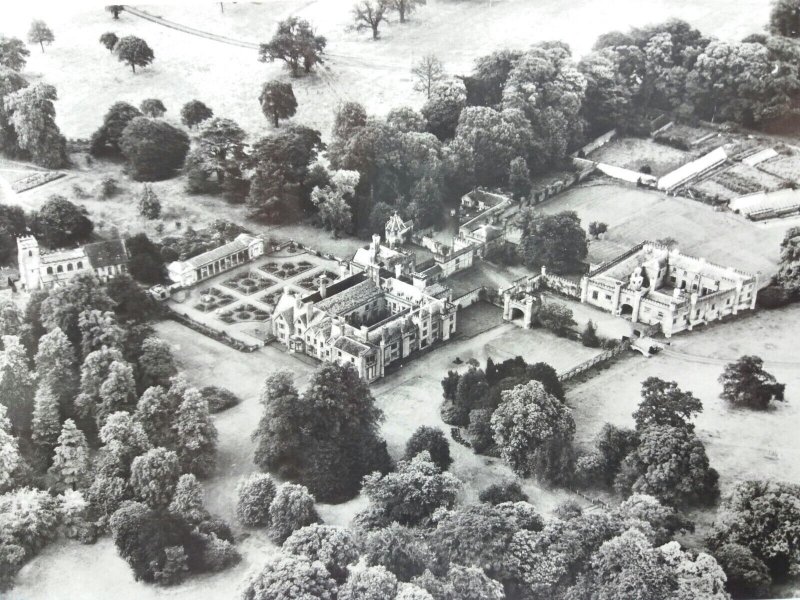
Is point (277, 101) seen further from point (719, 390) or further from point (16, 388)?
point (719, 390)

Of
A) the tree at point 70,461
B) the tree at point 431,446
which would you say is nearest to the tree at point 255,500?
the tree at point 431,446

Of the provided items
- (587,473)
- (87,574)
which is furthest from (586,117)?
(87,574)

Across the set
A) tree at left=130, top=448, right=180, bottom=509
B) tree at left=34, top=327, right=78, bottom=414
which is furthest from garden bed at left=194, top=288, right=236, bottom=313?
tree at left=130, top=448, right=180, bottom=509

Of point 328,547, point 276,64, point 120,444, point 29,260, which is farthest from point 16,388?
point 276,64

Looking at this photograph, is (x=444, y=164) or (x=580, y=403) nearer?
(x=580, y=403)

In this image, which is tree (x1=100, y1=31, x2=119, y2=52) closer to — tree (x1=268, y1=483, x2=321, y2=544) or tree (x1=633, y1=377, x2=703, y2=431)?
tree (x1=268, y1=483, x2=321, y2=544)

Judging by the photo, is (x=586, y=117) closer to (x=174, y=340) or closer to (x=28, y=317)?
(x=174, y=340)

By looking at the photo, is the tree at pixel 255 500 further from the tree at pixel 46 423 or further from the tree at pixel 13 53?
the tree at pixel 13 53
